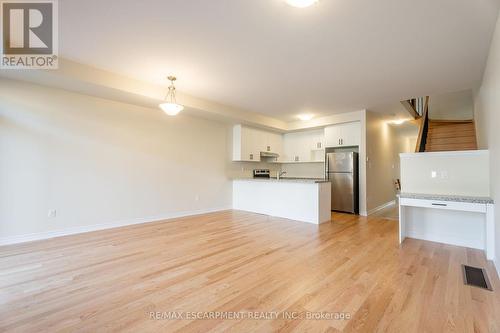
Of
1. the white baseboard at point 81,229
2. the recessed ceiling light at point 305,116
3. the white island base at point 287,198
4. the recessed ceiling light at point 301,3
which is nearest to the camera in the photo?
the recessed ceiling light at point 301,3

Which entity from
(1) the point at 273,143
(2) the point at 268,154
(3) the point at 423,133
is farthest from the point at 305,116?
(3) the point at 423,133

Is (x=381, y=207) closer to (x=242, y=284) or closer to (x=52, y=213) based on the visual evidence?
(x=242, y=284)

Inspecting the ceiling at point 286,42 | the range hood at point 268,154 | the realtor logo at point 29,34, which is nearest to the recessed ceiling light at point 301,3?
the ceiling at point 286,42

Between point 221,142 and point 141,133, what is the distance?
Result: 2.17 metres

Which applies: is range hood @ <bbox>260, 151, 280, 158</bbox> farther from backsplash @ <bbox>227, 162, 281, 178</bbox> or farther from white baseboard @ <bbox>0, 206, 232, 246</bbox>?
white baseboard @ <bbox>0, 206, 232, 246</bbox>

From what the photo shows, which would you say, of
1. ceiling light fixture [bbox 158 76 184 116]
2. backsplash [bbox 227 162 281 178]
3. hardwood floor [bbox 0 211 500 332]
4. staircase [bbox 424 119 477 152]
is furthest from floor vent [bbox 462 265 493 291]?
backsplash [bbox 227 162 281 178]

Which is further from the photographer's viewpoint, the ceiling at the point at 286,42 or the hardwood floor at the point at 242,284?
the ceiling at the point at 286,42

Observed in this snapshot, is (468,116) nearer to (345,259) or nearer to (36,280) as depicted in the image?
(345,259)

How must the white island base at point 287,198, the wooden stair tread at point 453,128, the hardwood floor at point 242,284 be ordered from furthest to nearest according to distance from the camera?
the wooden stair tread at point 453,128
the white island base at point 287,198
the hardwood floor at point 242,284

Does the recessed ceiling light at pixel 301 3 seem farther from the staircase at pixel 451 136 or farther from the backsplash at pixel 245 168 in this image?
the staircase at pixel 451 136

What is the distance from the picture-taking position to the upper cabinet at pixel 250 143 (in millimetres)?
6445

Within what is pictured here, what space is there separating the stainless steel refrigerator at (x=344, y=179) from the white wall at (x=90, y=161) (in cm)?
343

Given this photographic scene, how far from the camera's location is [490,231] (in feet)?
9.20

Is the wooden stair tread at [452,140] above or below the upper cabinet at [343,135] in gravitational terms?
below
